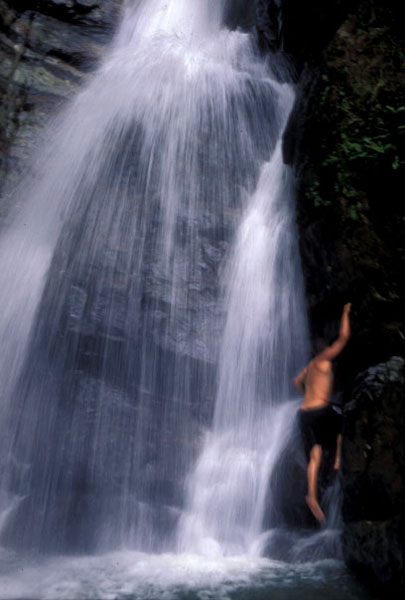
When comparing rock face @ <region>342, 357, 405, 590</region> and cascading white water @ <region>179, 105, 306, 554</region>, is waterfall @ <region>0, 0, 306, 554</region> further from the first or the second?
rock face @ <region>342, 357, 405, 590</region>

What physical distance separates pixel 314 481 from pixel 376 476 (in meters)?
1.18

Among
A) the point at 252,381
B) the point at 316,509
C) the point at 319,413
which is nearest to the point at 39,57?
the point at 252,381

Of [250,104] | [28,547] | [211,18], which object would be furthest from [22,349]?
[211,18]

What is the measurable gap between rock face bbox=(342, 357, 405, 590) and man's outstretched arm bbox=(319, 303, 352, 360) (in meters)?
0.79

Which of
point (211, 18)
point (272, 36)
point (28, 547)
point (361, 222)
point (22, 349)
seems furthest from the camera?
point (211, 18)

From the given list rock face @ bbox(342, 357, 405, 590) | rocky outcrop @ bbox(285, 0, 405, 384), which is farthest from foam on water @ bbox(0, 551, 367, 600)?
rocky outcrop @ bbox(285, 0, 405, 384)

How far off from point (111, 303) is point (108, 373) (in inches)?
37.9

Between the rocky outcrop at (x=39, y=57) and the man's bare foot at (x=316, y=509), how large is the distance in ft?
28.3

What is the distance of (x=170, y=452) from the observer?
5.80 m

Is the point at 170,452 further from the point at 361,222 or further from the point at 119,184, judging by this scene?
the point at 119,184

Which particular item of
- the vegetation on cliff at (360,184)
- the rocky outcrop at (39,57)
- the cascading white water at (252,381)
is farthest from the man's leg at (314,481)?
the rocky outcrop at (39,57)

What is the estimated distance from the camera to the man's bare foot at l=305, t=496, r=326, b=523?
4427mm

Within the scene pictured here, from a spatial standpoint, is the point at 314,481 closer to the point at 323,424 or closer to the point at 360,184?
the point at 323,424

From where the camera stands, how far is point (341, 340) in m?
4.77
